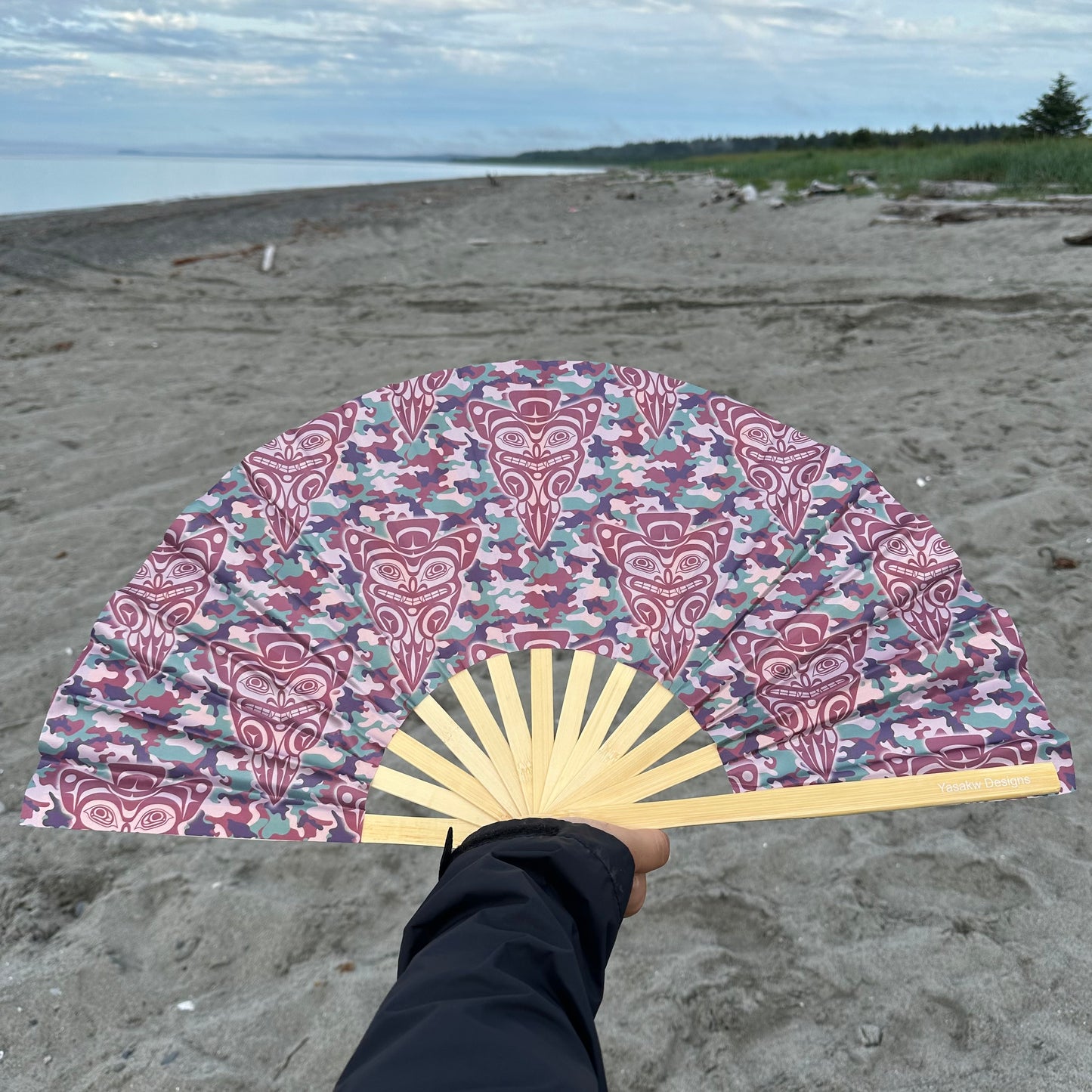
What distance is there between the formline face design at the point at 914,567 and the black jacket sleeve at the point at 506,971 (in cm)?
89

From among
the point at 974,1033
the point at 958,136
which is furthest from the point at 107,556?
the point at 958,136

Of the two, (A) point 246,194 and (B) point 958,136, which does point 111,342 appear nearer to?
(A) point 246,194

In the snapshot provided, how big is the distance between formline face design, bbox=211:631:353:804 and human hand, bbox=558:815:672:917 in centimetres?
58

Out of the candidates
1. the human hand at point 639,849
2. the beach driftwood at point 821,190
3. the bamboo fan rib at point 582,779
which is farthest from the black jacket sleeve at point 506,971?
the beach driftwood at point 821,190

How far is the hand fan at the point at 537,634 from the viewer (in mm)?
1596

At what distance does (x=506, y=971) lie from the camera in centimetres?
95

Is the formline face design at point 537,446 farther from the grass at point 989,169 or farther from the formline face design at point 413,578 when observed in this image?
the grass at point 989,169

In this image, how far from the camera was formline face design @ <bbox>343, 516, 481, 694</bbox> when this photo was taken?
1.83m

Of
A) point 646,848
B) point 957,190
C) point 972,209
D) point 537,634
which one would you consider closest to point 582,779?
point 646,848

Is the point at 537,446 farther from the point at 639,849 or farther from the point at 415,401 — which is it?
the point at 639,849

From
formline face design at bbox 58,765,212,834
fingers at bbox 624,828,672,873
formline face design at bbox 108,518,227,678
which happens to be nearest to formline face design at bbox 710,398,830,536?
fingers at bbox 624,828,672,873

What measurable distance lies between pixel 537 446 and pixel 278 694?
826 millimetres

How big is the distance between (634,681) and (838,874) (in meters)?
0.94

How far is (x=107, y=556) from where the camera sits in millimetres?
3445
